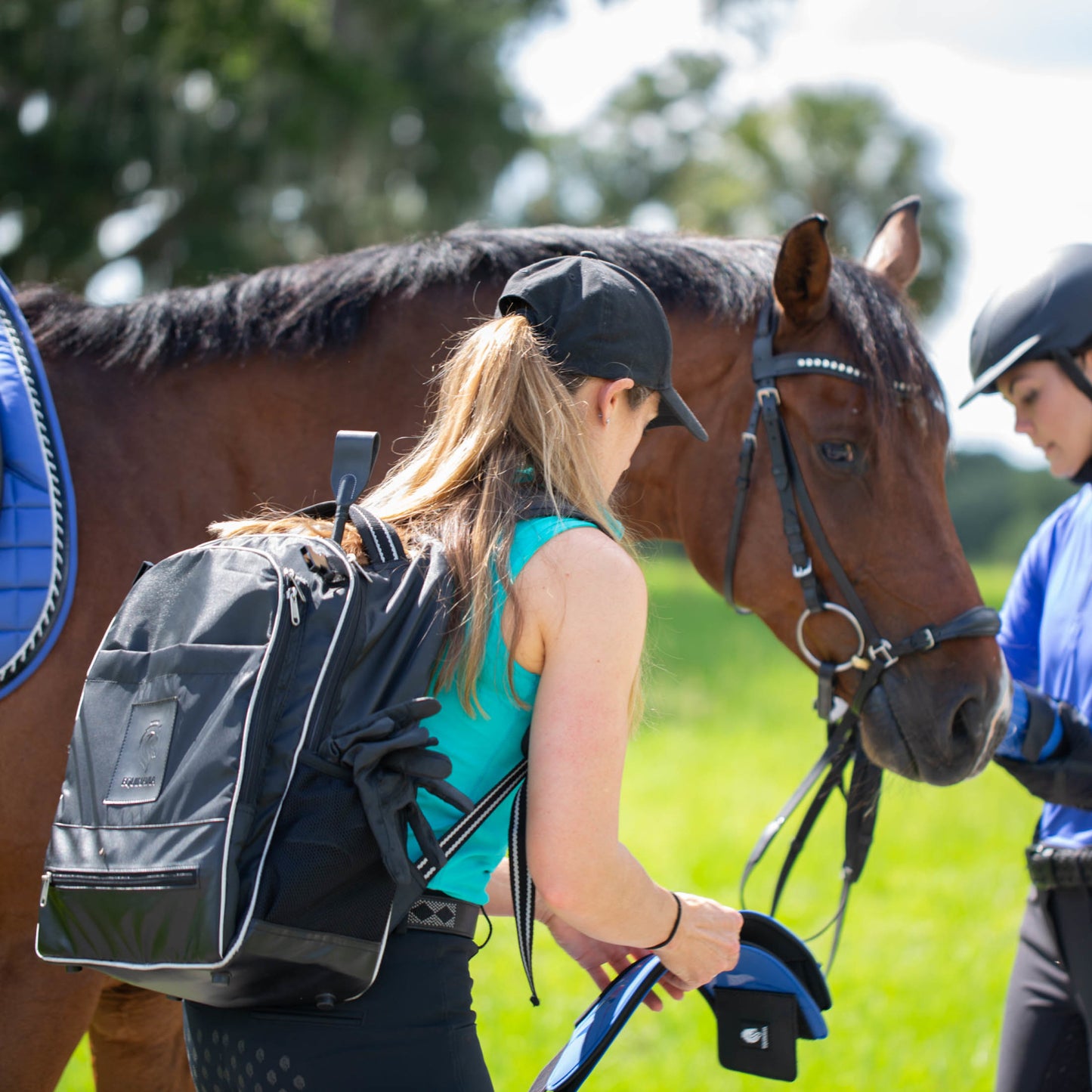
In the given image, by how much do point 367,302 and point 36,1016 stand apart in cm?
163

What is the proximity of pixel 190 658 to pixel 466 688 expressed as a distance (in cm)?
36

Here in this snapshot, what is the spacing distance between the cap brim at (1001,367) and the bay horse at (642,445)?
274mm

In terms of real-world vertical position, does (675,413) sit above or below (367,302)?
below

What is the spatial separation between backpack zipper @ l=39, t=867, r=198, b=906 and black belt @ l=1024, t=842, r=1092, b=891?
1.95 metres

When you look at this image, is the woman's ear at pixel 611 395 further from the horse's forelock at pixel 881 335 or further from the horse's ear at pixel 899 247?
the horse's ear at pixel 899 247

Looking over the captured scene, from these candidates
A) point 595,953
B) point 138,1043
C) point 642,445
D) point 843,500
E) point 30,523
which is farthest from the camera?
point 642,445

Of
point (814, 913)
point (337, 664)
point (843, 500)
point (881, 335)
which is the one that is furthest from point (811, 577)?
point (814, 913)

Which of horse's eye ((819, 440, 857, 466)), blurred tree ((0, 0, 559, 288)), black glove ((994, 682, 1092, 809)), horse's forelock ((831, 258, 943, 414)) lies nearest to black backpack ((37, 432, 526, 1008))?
horse's eye ((819, 440, 857, 466))

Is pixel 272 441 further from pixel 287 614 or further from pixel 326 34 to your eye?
pixel 326 34

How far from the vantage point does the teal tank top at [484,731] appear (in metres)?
1.45

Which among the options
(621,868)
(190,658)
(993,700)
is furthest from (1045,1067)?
(190,658)

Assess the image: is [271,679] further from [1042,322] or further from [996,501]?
[996,501]

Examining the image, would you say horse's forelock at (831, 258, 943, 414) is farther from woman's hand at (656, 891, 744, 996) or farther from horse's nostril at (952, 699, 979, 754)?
woman's hand at (656, 891, 744, 996)

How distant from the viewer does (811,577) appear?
2.46m
